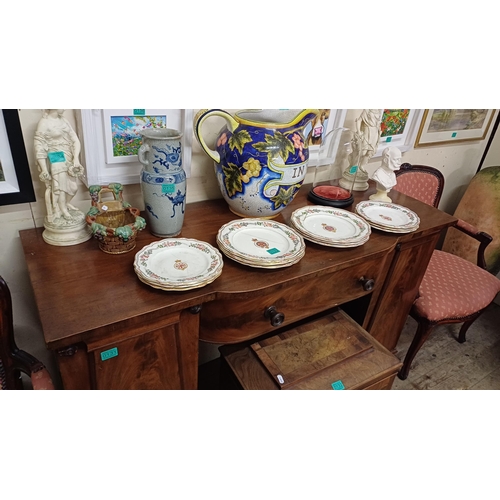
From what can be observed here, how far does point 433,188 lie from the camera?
6.73 feet

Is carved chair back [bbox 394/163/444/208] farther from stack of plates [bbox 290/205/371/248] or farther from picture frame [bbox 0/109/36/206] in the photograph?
picture frame [bbox 0/109/36/206]

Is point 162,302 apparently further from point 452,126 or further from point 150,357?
point 452,126

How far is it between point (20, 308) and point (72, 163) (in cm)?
55

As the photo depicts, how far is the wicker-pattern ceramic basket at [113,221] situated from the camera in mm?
995

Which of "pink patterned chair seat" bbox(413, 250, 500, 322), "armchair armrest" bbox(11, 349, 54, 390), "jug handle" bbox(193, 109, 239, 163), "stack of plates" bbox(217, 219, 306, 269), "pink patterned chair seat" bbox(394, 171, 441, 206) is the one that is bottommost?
"pink patterned chair seat" bbox(413, 250, 500, 322)

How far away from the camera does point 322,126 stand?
1.57m

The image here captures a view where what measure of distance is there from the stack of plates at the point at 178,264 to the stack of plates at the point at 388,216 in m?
0.63

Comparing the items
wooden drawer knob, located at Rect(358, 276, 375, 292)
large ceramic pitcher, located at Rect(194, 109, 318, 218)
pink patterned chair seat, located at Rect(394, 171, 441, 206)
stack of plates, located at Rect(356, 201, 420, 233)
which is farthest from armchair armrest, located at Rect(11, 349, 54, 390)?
pink patterned chair seat, located at Rect(394, 171, 441, 206)

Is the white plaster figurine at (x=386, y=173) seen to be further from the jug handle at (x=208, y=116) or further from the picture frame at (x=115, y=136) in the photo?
the picture frame at (x=115, y=136)

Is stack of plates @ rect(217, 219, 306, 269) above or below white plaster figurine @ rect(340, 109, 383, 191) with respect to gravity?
below

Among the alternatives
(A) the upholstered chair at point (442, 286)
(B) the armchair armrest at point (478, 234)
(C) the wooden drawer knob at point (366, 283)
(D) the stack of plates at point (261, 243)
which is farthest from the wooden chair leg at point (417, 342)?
(D) the stack of plates at point (261, 243)

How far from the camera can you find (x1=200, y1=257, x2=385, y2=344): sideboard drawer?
1027mm

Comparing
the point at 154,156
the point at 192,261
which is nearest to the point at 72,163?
the point at 154,156

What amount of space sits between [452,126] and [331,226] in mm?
1279
